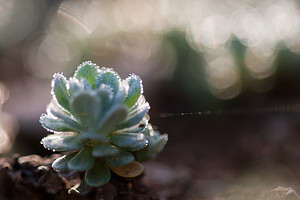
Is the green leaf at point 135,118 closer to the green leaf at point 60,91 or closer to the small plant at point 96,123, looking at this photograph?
the small plant at point 96,123

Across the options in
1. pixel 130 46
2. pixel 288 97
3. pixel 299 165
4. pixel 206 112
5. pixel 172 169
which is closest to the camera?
pixel 299 165

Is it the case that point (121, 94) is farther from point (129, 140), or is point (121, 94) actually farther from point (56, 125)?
point (56, 125)

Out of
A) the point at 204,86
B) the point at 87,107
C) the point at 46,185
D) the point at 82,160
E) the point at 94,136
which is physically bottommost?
the point at 204,86

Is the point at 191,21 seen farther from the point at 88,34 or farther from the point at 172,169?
the point at 172,169

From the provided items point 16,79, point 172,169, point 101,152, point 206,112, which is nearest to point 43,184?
point 101,152

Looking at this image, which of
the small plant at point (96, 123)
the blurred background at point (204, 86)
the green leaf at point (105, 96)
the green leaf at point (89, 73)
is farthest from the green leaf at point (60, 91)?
the blurred background at point (204, 86)

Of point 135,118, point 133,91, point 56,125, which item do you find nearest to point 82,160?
point 56,125

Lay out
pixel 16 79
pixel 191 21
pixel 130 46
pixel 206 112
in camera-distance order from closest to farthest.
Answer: pixel 206 112
pixel 191 21
pixel 130 46
pixel 16 79
